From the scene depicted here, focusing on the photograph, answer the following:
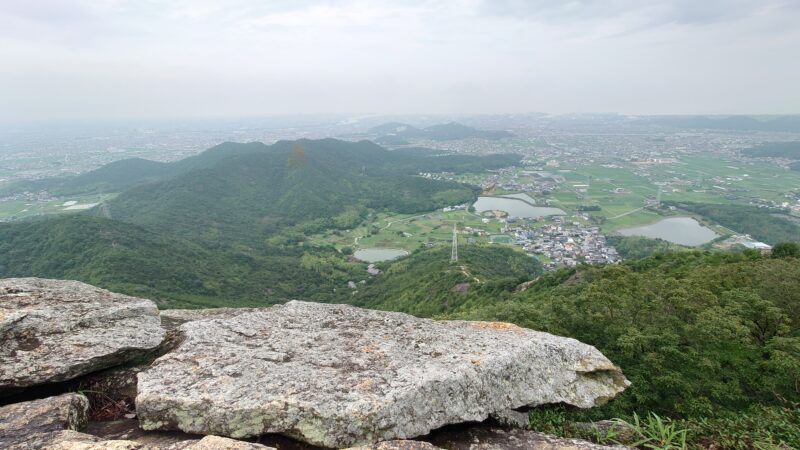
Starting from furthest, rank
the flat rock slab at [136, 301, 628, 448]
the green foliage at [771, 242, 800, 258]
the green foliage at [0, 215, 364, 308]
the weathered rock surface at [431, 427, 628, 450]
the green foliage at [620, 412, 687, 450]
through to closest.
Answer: the green foliage at [0, 215, 364, 308]
the green foliage at [771, 242, 800, 258]
the weathered rock surface at [431, 427, 628, 450]
the green foliage at [620, 412, 687, 450]
the flat rock slab at [136, 301, 628, 448]

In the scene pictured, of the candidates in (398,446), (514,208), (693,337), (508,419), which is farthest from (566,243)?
(398,446)

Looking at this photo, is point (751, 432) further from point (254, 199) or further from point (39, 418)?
point (254, 199)

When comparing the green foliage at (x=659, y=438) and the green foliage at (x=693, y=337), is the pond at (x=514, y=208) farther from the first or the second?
the green foliage at (x=659, y=438)

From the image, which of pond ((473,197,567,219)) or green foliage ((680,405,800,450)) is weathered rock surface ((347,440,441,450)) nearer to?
green foliage ((680,405,800,450))

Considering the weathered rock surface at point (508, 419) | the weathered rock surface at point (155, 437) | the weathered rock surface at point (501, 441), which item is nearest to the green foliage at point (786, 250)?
the weathered rock surface at point (508, 419)

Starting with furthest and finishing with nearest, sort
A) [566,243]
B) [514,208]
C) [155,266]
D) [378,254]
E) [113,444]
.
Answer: [514,208]
[378,254]
[566,243]
[155,266]
[113,444]

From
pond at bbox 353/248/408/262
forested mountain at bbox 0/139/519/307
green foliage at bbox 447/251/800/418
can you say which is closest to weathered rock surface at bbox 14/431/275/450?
green foliage at bbox 447/251/800/418
